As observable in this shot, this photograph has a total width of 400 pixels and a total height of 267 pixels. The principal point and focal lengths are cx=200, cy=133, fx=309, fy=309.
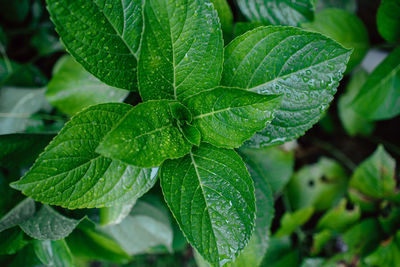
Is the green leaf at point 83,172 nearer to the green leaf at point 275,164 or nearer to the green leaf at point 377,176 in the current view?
the green leaf at point 275,164

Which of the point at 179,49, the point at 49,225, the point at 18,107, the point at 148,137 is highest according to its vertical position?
the point at 179,49

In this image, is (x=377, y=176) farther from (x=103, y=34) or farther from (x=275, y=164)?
(x=103, y=34)

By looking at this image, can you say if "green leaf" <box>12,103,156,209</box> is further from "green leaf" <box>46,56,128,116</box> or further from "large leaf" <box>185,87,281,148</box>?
"green leaf" <box>46,56,128,116</box>

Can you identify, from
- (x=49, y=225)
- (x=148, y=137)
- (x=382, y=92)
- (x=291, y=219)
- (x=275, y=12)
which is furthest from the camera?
(x=291, y=219)

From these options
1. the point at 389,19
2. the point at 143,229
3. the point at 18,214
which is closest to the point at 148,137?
the point at 18,214

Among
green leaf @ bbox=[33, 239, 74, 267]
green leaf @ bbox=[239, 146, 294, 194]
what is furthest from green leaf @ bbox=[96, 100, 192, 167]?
green leaf @ bbox=[239, 146, 294, 194]

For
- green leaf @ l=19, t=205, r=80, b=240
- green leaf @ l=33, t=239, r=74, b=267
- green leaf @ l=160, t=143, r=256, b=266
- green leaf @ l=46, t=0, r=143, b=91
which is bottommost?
green leaf @ l=33, t=239, r=74, b=267

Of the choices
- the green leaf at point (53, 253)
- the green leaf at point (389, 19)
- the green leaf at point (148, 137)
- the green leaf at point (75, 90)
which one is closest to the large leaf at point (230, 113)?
the green leaf at point (148, 137)
